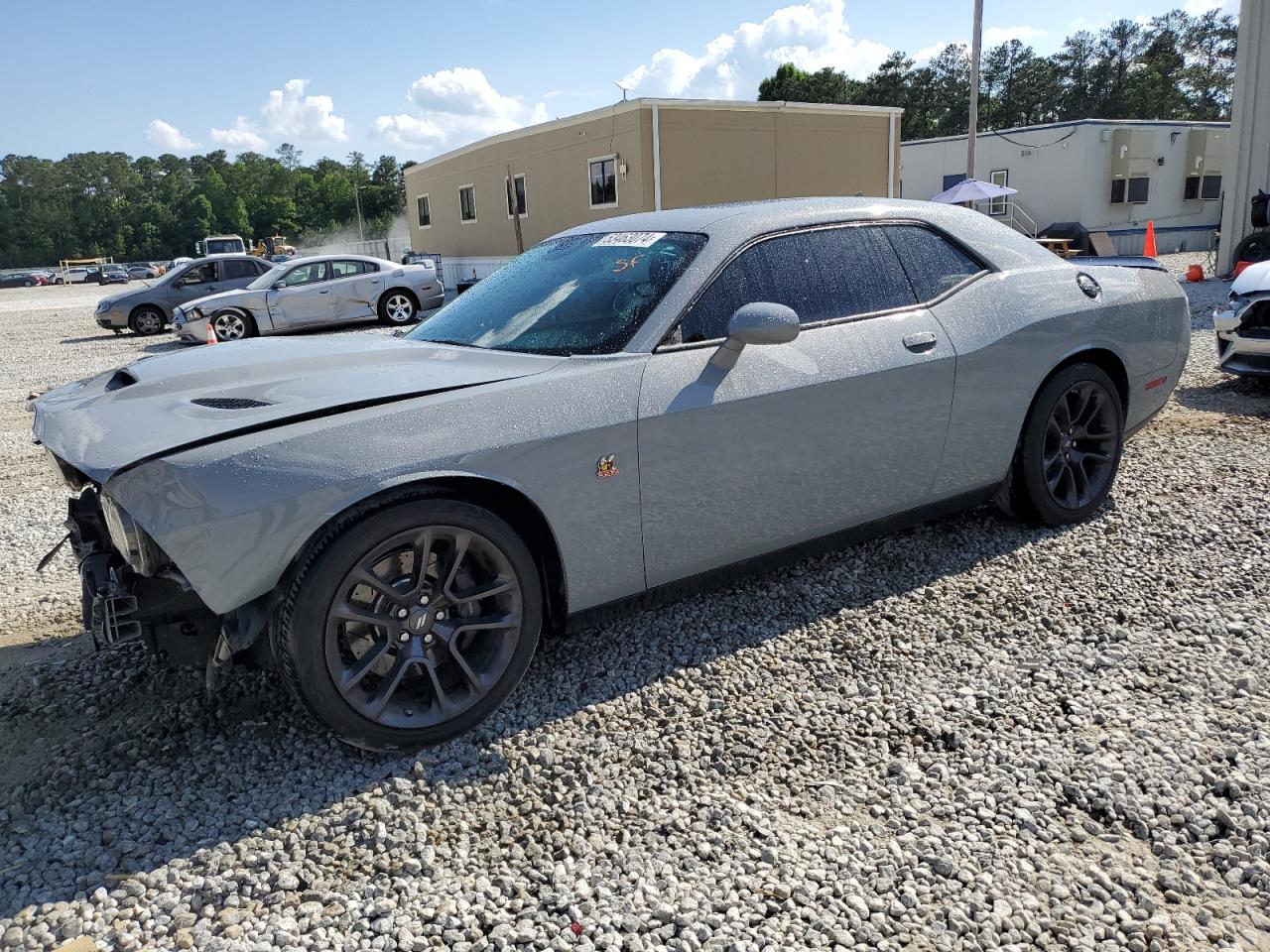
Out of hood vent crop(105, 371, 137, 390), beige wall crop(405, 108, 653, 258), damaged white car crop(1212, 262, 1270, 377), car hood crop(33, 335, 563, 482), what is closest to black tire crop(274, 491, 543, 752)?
car hood crop(33, 335, 563, 482)

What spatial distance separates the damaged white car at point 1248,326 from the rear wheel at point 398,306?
12.6 metres

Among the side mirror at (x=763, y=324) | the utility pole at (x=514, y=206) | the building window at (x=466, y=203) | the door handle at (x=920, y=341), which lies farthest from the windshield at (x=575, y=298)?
the building window at (x=466, y=203)

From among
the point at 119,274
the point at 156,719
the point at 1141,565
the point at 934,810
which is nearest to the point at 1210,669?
the point at 1141,565

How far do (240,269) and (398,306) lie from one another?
155 inches

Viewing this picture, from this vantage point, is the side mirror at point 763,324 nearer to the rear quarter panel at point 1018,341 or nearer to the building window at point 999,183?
the rear quarter panel at point 1018,341

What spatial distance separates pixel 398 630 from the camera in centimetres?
275

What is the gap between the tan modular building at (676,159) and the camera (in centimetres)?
1986

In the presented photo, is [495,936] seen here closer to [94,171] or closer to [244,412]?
[244,412]

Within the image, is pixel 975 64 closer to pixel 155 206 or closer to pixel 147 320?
pixel 147 320

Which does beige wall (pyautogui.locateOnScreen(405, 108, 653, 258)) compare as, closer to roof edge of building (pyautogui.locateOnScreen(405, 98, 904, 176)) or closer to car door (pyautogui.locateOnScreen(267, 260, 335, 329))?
roof edge of building (pyautogui.locateOnScreen(405, 98, 904, 176))

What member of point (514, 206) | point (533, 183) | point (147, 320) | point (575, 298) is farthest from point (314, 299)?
point (575, 298)

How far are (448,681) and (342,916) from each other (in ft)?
2.79

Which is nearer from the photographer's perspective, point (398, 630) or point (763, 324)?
point (398, 630)

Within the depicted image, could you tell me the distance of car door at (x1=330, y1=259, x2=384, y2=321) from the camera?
625 inches
